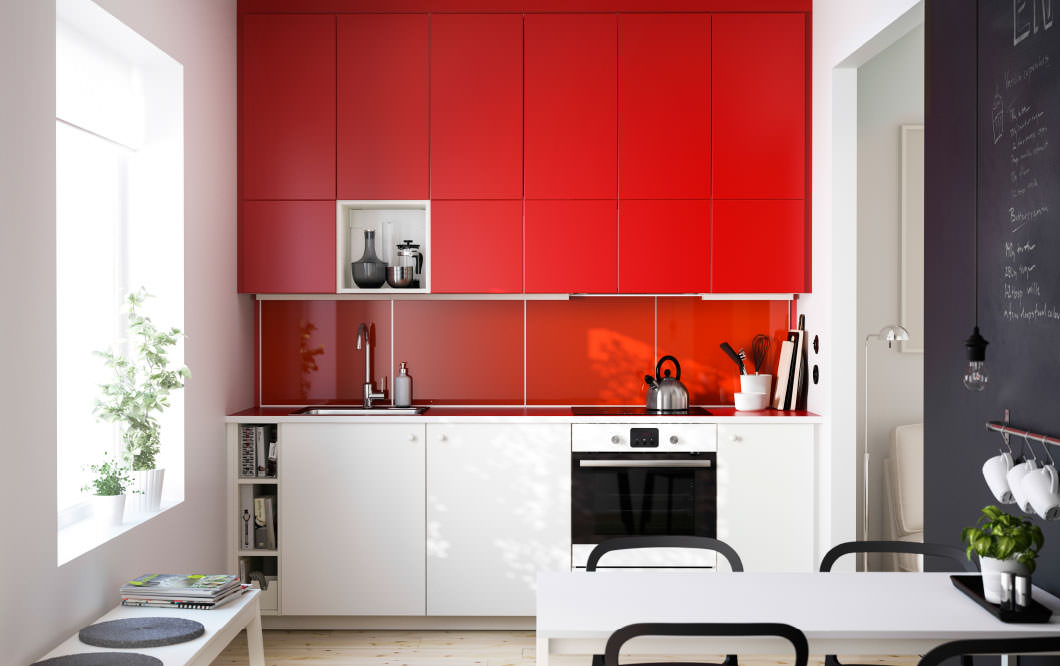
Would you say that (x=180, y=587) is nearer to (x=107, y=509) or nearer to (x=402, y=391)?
(x=107, y=509)

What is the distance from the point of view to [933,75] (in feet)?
9.59

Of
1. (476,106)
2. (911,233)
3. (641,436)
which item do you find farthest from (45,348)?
(911,233)

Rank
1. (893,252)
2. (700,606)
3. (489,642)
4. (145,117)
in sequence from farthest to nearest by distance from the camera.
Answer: (893,252), (489,642), (145,117), (700,606)

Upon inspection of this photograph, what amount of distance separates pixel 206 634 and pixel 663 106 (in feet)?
9.74

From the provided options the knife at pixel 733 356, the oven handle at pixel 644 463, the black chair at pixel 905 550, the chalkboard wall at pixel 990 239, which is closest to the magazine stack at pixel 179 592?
the oven handle at pixel 644 463

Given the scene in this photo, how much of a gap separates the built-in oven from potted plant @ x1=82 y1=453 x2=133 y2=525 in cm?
184

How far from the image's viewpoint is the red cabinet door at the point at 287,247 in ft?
13.9

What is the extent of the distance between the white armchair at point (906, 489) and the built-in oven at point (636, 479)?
3.17ft

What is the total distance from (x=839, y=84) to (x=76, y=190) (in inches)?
124

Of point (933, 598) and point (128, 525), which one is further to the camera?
point (128, 525)

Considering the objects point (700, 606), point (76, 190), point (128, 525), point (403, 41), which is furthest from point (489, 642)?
point (403, 41)

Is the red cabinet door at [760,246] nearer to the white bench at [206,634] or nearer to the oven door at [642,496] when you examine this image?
the oven door at [642,496]

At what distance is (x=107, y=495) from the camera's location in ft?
9.96

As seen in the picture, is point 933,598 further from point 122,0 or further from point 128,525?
point 122,0
